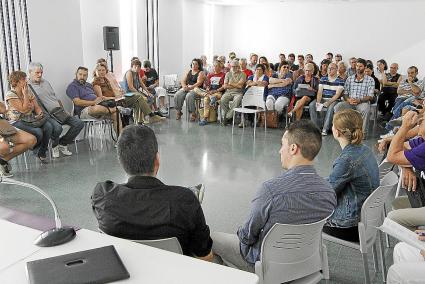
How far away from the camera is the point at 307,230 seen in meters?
1.83

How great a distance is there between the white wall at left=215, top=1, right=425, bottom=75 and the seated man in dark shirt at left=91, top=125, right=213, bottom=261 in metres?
11.1

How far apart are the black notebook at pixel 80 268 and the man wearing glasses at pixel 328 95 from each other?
6.33m

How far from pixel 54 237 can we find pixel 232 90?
676cm

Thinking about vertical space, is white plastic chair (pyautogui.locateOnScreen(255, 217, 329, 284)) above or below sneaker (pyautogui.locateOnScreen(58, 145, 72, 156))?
above

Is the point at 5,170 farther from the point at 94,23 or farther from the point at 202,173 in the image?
the point at 94,23

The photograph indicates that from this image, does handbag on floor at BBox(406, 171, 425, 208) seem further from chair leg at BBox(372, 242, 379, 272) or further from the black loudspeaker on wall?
the black loudspeaker on wall

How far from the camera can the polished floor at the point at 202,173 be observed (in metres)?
3.61

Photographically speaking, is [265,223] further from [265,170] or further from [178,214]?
[265,170]

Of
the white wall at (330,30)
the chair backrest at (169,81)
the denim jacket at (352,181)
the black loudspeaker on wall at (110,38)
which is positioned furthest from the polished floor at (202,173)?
the white wall at (330,30)

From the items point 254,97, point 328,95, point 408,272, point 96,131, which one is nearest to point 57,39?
point 96,131

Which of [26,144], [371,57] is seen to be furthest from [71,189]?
[371,57]

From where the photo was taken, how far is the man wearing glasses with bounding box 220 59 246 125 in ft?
26.2

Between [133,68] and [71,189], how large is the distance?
13.3 ft

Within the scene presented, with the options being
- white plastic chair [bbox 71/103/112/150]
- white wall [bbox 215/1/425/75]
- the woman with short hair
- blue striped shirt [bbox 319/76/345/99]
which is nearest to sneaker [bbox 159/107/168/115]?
white plastic chair [bbox 71/103/112/150]
